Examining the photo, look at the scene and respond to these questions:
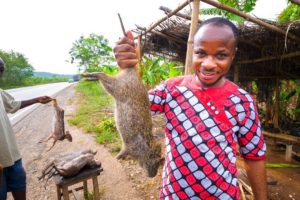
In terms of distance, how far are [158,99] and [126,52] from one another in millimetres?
335

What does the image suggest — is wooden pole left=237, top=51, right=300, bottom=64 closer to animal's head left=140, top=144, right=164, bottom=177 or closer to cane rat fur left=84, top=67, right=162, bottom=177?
animal's head left=140, top=144, right=164, bottom=177

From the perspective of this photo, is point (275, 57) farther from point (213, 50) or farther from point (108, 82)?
point (108, 82)

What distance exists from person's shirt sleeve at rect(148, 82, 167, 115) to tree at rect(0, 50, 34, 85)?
112ft

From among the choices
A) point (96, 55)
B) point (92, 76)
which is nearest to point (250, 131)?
point (92, 76)

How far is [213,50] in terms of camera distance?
136 cm

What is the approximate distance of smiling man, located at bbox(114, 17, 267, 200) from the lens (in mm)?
1377

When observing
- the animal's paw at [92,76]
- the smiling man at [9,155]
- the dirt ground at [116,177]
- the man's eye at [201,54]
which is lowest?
the dirt ground at [116,177]

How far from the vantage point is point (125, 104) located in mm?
1399

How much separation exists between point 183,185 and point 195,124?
34 centimetres

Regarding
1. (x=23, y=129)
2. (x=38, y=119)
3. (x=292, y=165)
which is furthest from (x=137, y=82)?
(x=38, y=119)

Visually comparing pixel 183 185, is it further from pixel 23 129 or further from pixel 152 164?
pixel 23 129

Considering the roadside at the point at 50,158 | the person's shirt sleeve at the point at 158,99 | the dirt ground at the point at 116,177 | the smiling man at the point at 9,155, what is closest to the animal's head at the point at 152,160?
the person's shirt sleeve at the point at 158,99

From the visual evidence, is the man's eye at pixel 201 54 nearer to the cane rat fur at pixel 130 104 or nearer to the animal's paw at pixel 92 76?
the cane rat fur at pixel 130 104

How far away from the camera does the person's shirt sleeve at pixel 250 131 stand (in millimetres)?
1434
